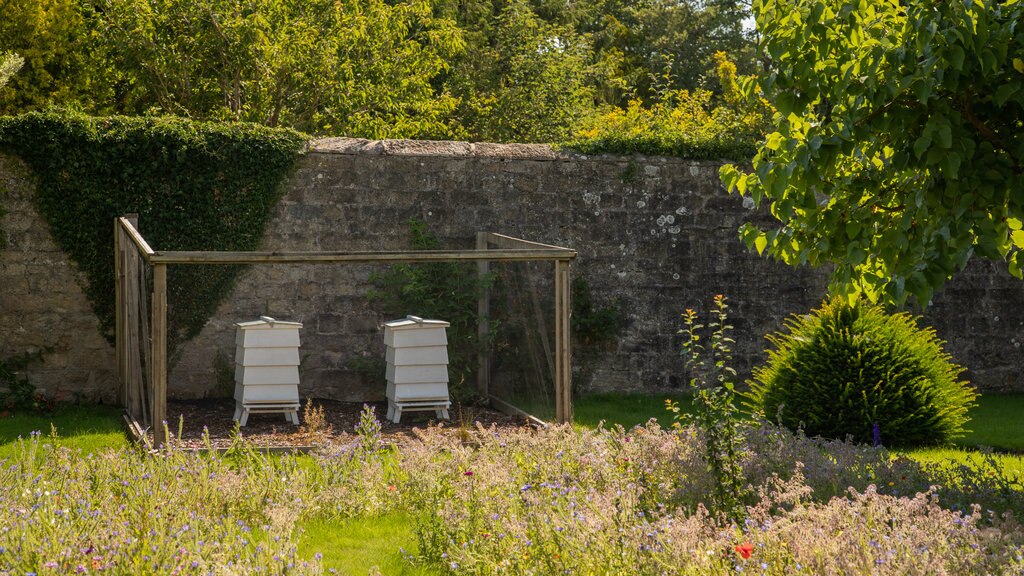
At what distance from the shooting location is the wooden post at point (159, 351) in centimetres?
629

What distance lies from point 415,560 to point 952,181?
110 inches

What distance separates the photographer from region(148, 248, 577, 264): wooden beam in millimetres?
6324

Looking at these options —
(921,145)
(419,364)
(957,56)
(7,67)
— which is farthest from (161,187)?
(957,56)

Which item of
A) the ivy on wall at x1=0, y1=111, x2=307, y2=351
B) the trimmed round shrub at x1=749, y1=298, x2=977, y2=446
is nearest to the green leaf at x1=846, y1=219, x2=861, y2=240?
the trimmed round shrub at x1=749, y1=298, x2=977, y2=446

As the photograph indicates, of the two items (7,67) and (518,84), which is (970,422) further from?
(518,84)

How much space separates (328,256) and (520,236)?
271 cm

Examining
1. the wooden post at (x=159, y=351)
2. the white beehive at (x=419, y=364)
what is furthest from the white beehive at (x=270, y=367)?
the wooden post at (x=159, y=351)

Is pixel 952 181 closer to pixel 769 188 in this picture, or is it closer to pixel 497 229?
pixel 769 188

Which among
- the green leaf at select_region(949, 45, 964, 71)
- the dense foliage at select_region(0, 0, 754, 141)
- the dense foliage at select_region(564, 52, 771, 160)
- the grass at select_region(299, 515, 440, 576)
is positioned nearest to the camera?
the green leaf at select_region(949, 45, 964, 71)

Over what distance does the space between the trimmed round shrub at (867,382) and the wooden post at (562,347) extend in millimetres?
1288

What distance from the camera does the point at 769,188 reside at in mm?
4480

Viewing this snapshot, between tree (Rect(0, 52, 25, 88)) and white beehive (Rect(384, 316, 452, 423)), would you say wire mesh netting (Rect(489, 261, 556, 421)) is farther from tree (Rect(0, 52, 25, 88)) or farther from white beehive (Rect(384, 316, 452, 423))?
tree (Rect(0, 52, 25, 88))

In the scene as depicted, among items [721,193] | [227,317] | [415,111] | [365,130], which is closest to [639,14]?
[415,111]

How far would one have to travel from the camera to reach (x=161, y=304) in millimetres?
6309
